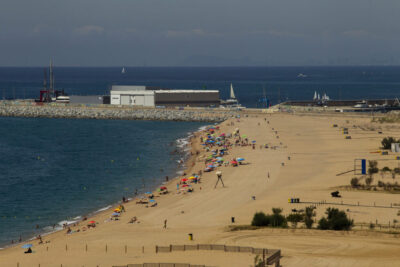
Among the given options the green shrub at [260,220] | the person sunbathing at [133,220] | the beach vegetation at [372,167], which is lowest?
the person sunbathing at [133,220]

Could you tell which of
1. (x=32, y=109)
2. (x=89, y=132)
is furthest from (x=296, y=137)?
(x=32, y=109)

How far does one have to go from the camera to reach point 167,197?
48469mm

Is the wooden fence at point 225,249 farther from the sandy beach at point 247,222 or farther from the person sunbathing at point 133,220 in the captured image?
the person sunbathing at point 133,220

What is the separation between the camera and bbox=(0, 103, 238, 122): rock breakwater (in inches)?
4323

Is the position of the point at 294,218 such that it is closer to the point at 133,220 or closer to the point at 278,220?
the point at 278,220

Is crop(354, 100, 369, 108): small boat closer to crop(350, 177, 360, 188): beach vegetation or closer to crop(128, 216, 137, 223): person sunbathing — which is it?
crop(350, 177, 360, 188): beach vegetation

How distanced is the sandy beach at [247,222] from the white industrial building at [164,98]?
52.0m

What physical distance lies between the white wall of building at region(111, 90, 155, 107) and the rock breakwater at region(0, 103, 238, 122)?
9.55 ft

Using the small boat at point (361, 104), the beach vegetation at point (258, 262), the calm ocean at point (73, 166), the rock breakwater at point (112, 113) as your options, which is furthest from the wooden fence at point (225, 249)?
the small boat at point (361, 104)

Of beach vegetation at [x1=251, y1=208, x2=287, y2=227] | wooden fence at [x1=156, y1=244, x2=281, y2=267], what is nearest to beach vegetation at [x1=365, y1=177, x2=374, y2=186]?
beach vegetation at [x1=251, y1=208, x2=287, y2=227]

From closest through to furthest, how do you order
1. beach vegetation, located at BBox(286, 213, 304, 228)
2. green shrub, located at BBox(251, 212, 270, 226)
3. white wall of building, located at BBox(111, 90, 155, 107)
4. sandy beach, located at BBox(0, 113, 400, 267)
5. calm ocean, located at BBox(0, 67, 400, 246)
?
sandy beach, located at BBox(0, 113, 400, 267), green shrub, located at BBox(251, 212, 270, 226), beach vegetation, located at BBox(286, 213, 304, 228), calm ocean, located at BBox(0, 67, 400, 246), white wall of building, located at BBox(111, 90, 155, 107)

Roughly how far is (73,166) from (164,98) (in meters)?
54.5

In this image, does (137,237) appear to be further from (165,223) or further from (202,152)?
(202,152)

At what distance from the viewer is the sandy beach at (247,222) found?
32.0 m
